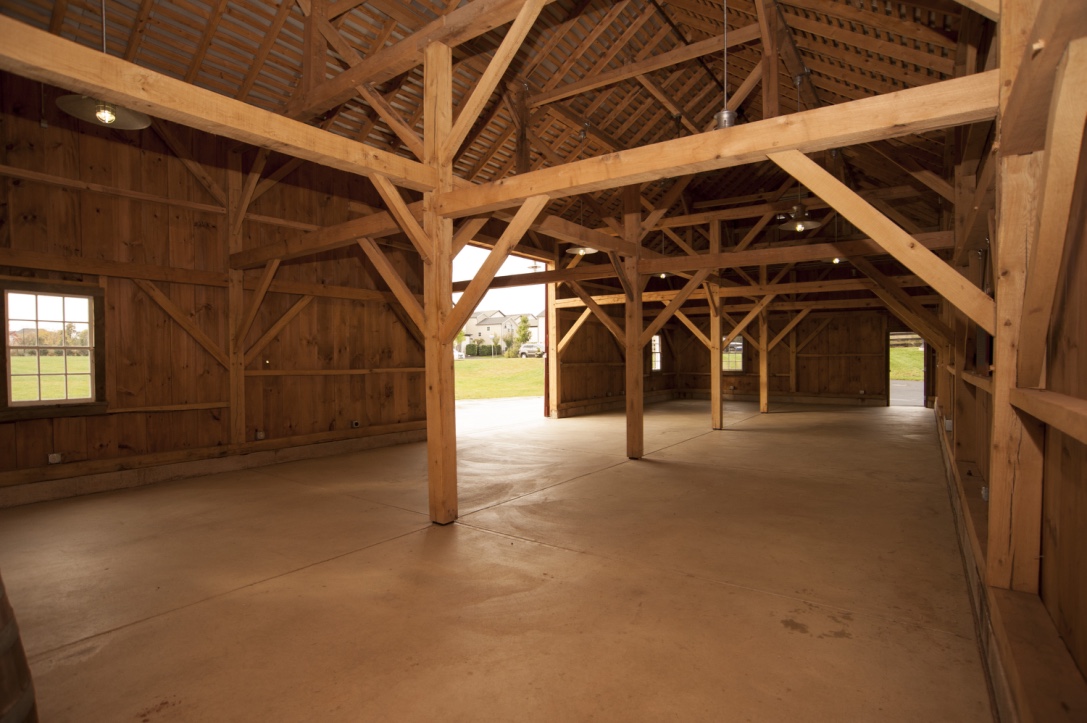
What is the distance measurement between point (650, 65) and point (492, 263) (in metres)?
4.14

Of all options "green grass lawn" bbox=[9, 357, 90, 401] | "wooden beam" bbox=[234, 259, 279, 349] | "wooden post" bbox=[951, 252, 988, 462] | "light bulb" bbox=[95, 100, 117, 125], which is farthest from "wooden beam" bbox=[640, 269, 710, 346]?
"green grass lawn" bbox=[9, 357, 90, 401]

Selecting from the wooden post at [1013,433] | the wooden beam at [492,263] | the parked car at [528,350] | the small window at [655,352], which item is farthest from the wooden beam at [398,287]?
the parked car at [528,350]

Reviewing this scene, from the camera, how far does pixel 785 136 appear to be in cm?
277

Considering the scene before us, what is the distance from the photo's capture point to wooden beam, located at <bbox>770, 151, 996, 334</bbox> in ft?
7.77

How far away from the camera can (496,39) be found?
20.4 feet

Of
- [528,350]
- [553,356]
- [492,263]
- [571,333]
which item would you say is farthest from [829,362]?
[528,350]

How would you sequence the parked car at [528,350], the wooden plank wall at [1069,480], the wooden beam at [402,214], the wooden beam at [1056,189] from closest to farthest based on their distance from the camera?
1. the wooden beam at [1056,189]
2. the wooden plank wall at [1069,480]
3. the wooden beam at [402,214]
4. the parked car at [528,350]

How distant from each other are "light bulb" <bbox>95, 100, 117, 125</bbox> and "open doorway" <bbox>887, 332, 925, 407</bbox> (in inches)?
624

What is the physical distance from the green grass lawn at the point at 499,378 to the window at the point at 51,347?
12294 mm

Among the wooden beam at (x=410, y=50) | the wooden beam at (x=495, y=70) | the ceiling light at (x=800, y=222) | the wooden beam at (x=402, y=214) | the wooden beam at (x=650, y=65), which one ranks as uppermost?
the wooden beam at (x=650, y=65)

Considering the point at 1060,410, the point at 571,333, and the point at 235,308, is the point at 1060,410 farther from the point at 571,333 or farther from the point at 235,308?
the point at 571,333

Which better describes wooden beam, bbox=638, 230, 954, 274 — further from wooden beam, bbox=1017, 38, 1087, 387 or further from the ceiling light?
wooden beam, bbox=1017, 38, 1087, 387

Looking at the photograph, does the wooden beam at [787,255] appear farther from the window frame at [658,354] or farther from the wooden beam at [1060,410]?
the window frame at [658,354]

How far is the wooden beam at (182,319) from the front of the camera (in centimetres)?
589
